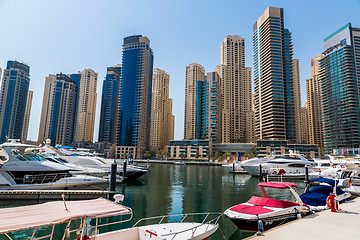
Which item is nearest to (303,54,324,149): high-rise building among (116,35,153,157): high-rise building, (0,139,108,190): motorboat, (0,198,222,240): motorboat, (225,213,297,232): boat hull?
(116,35,153,157): high-rise building

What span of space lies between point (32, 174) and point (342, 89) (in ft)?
503

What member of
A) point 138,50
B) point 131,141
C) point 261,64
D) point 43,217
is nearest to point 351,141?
point 261,64

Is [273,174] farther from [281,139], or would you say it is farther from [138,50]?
[138,50]

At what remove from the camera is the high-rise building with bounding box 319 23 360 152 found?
398 feet

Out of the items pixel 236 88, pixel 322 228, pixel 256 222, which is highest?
pixel 236 88

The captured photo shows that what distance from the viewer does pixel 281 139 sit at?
370 ft

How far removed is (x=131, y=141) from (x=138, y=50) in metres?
61.9

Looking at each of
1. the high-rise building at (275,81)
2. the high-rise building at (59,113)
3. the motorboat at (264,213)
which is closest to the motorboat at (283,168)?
the motorboat at (264,213)

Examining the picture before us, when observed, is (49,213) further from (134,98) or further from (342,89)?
(342,89)

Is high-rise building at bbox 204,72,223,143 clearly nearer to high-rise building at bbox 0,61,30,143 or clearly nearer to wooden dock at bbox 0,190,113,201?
high-rise building at bbox 0,61,30,143

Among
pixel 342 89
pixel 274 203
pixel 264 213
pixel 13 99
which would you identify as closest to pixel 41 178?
pixel 264 213

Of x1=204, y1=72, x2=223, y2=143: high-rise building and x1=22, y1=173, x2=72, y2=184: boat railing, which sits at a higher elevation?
x1=204, y1=72, x2=223, y2=143: high-rise building

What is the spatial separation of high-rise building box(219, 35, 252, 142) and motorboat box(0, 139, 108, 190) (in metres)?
145

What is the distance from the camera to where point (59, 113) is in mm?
152375
